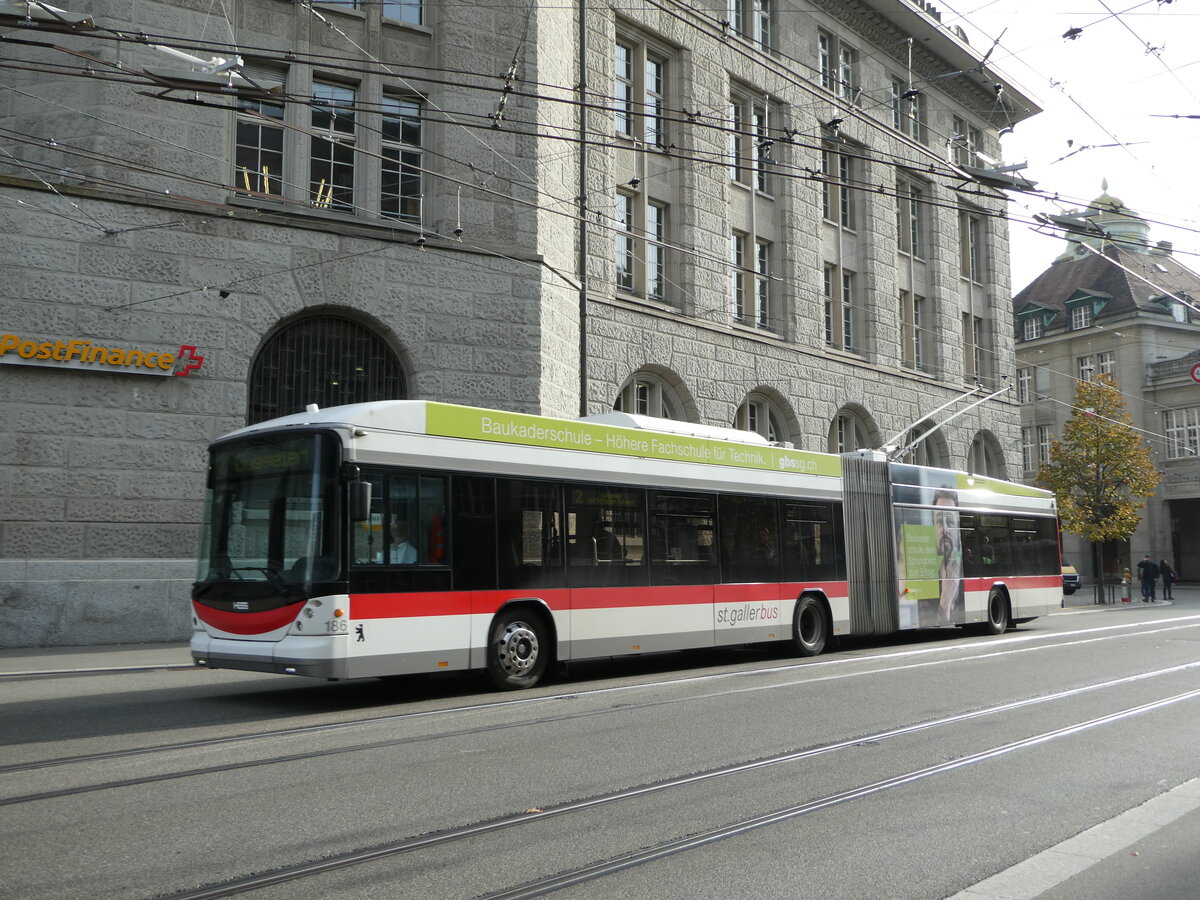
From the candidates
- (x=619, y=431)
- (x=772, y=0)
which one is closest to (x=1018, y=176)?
(x=619, y=431)

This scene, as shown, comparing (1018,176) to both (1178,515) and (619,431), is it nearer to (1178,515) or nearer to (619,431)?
(619,431)

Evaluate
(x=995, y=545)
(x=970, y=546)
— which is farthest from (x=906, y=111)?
(x=970, y=546)

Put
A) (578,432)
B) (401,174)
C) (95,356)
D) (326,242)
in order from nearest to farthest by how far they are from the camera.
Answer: (578,432) → (95,356) → (326,242) → (401,174)

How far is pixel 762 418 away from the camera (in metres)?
30.6

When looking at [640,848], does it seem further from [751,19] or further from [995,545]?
[751,19]

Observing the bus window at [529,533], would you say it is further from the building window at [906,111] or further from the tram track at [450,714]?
the building window at [906,111]

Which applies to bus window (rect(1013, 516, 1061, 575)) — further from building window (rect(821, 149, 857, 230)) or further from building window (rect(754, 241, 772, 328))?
building window (rect(821, 149, 857, 230))

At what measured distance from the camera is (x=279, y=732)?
8.95 metres

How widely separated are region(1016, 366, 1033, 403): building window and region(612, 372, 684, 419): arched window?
42.3m

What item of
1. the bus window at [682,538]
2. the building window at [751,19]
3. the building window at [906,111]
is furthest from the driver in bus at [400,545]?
the building window at [906,111]

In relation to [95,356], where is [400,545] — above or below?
below

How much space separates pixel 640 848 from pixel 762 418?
25.7 meters

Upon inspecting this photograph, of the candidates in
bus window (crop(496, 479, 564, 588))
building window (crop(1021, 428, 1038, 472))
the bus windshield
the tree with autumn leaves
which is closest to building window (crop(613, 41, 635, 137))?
bus window (crop(496, 479, 564, 588))

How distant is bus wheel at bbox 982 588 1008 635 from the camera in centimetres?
2089
